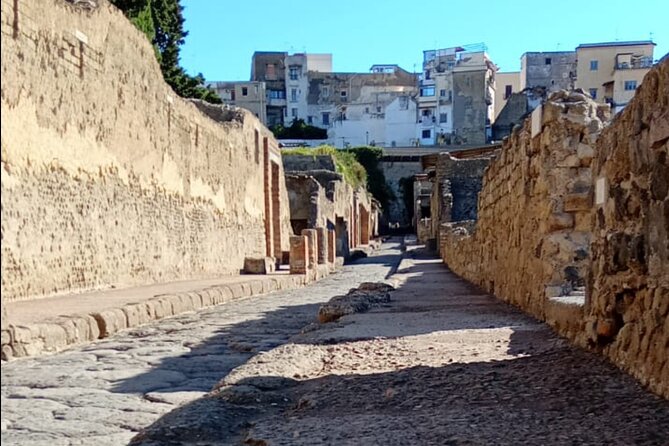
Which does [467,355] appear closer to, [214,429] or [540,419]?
[540,419]

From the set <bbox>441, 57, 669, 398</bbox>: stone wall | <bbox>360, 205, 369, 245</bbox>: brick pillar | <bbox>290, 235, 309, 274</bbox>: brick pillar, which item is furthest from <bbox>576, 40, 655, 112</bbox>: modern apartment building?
<bbox>441, 57, 669, 398</bbox>: stone wall

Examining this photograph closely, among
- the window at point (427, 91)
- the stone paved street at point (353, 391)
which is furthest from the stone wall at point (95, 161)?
the window at point (427, 91)

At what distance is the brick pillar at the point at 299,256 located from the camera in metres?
15.8

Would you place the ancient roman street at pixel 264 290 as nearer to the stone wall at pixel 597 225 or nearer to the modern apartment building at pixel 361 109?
the stone wall at pixel 597 225

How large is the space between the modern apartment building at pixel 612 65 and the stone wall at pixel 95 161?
47.7m

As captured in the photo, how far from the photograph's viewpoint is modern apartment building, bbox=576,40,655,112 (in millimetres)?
54656

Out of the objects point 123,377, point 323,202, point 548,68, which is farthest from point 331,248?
point 548,68

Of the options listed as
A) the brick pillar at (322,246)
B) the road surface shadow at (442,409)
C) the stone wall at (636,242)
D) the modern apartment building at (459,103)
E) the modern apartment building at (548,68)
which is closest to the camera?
the road surface shadow at (442,409)

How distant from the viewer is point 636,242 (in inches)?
119

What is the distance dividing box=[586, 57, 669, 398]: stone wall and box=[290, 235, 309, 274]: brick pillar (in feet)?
40.3

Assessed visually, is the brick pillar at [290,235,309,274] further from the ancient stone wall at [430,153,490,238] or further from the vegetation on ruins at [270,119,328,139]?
the vegetation on ruins at [270,119,328,139]

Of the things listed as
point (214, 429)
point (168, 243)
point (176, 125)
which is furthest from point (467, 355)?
point (176, 125)

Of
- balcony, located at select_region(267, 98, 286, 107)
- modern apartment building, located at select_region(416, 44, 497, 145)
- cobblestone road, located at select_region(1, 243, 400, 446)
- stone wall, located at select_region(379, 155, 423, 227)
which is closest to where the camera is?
cobblestone road, located at select_region(1, 243, 400, 446)

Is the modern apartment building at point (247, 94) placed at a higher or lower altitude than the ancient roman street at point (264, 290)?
higher
